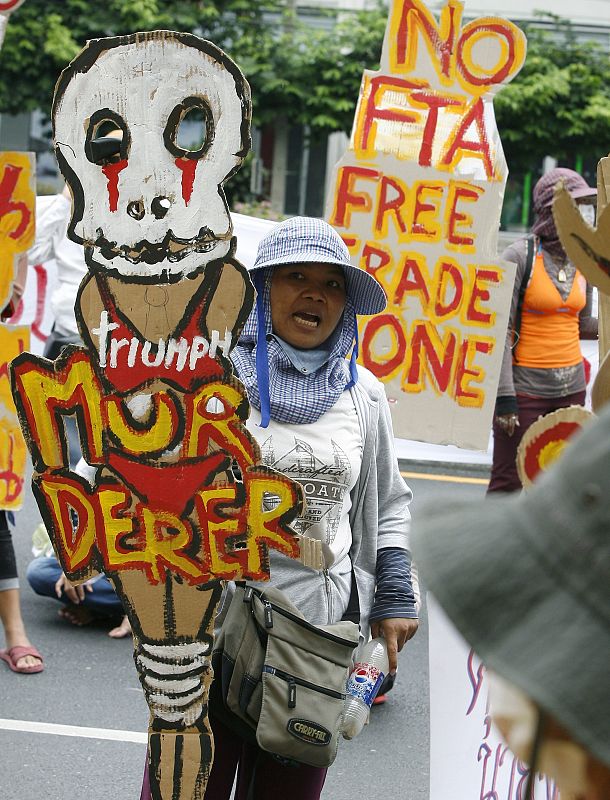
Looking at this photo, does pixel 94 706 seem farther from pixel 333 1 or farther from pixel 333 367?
pixel 333 1

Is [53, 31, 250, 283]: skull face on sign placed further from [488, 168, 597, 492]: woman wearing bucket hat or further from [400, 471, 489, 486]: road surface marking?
[400, 471, 489, 486]: road surface marking

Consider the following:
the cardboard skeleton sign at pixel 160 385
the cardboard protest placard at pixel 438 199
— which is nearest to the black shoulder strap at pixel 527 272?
the cardboard protest placard at pixel 438 199

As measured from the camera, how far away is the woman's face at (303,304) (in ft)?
7.66

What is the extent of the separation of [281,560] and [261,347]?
416mm

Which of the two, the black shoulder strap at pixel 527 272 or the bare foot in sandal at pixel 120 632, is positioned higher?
the black shoulder strap at pixel 527 272

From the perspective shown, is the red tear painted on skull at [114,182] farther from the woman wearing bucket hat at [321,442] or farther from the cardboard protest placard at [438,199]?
the cardboard protest placard at [438,199]

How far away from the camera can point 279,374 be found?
90.2 inches

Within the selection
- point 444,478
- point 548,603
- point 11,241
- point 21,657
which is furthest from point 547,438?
point 444,478

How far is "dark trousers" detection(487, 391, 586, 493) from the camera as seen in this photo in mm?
4855

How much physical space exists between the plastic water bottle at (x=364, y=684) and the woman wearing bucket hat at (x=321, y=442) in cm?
4

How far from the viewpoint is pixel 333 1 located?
21.4m

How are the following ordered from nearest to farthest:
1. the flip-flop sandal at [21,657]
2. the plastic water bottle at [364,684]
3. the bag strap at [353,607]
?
the plastic water bottle at [364,684], the bag strap at [353,607], the flip-flop sandal at [21,657]

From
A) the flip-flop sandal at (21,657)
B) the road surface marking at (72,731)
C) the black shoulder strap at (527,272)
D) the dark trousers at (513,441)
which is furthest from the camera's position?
the dark trousers at (513,441)

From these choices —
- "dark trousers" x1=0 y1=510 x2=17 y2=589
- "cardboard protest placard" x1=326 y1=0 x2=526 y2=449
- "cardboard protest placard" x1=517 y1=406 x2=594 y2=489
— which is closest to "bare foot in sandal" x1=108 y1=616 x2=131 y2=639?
"dark trousers" x1=0 y1=510 x2=17 y2=589
